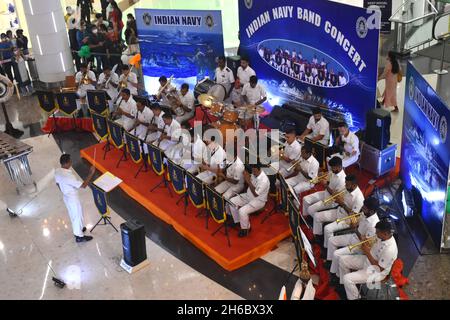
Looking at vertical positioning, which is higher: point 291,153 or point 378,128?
point 378,128

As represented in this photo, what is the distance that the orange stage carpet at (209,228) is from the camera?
8406 millimetres

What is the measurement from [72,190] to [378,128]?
16.5 feet

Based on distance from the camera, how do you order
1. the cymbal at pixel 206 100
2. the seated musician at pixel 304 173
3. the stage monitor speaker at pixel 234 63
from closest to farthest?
the seated musician at pixel 304 173
the cymbal at pixel 206 100
the stage monitor speaker at pixel 234 63

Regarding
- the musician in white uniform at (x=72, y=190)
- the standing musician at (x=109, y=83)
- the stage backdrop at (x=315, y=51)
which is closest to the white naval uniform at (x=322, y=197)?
the stage backdrop at (x=315, y=51)

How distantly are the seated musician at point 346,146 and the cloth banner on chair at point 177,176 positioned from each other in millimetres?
2588

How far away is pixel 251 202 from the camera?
28.7 feet

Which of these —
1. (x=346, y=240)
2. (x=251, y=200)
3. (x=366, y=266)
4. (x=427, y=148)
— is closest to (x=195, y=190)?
(x=251, y=200)

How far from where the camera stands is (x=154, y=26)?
44.7ft

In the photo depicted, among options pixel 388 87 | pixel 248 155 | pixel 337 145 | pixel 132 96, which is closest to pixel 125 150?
pixel 132 96

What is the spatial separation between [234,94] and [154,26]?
112 inches

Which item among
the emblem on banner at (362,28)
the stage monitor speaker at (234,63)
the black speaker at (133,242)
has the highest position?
the emblem on banner at (362,28)

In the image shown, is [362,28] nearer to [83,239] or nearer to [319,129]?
[319,129]

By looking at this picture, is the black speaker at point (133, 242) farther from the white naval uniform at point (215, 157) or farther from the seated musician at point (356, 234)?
the seated musician at point (356, 234)

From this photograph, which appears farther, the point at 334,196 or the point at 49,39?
the point at 49,39
